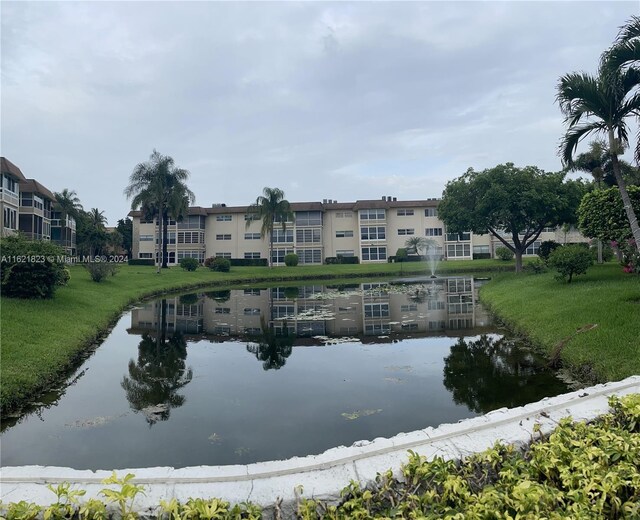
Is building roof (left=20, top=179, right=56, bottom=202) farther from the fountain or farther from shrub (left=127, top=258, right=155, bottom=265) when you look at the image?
the fountain

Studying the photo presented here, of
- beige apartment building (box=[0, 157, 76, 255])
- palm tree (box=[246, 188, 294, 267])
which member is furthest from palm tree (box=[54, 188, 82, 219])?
palm tree (box=[246, 188, 294, 267])

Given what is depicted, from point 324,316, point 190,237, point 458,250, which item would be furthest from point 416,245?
point 324,316

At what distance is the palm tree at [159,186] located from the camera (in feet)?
152

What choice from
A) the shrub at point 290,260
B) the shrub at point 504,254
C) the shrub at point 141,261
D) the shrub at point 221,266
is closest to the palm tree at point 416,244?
the shrub at point 504,254

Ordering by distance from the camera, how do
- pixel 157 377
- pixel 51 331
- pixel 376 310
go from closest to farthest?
pixel 157 377 → pixel 51 331 → pixel 376 310

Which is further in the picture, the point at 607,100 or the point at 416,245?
the point at 416,245

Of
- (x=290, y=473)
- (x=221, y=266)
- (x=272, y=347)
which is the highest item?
(x=221, y=266)

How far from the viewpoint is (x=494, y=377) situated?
30.9 feet

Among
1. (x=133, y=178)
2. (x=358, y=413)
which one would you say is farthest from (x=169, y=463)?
(x=133, y=178)

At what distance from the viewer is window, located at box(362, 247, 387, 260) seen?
65.1 metres

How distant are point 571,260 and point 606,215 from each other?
2.53 m

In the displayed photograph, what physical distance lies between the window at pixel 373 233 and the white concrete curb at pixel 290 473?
2376 inches

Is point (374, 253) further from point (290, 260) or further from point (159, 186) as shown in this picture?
point (159, 186)

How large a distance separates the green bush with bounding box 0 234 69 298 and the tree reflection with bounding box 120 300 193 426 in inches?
190
